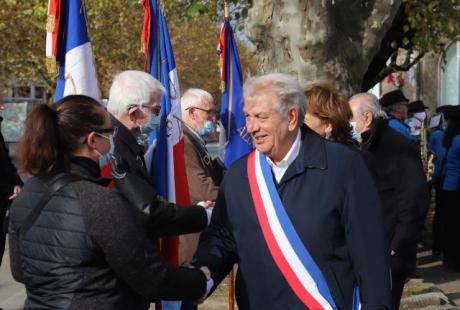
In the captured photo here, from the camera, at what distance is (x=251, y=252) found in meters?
3.37

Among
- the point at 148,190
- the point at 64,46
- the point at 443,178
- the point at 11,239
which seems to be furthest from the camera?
the point at 443,178

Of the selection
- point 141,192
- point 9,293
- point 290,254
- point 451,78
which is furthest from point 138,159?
point 451,78

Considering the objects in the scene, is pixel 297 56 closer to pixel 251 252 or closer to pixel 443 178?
pixel 443 178

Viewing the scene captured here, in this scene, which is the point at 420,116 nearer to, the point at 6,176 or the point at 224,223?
the point at 6,176

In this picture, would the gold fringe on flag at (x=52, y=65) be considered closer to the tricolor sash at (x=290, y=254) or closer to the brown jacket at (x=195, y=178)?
the brown jacket at (x=195, y=178)

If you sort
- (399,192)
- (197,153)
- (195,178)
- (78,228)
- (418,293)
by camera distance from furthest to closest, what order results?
(418,293) < (197,153) < (195,178) < (399,192) < (78,228)

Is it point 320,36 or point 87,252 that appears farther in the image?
point 320,36

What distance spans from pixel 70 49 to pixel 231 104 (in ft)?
8.09

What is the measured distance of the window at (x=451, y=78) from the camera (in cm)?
2878

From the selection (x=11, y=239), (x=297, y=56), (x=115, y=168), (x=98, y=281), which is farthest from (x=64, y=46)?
(x=297, y=56)

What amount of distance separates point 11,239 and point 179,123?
8.02 ft

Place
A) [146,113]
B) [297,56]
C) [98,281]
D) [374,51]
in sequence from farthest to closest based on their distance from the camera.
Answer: [374,51] → [297,56] → [146,113] → [98,281]

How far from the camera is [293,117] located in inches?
134

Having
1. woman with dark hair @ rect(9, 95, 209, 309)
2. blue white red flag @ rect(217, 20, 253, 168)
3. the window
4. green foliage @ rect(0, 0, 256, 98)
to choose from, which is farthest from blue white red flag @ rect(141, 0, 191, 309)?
the window
